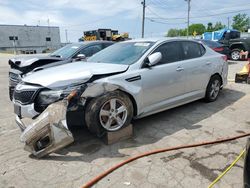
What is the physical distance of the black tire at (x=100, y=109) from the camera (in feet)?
10.4

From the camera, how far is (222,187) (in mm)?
2422

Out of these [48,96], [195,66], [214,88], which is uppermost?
[195,66]

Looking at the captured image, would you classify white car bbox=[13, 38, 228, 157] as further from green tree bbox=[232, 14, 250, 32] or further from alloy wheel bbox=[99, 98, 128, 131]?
green tree bbox=[232, 14, 250, 32]

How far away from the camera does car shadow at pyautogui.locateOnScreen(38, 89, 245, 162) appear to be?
10.3 ft

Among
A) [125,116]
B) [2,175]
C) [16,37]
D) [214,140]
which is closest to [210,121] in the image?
[214,140]

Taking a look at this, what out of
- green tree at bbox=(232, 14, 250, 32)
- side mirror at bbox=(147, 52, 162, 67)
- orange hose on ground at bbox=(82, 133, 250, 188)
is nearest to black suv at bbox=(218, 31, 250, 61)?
orange hose on ground at bbox=(82, 133, 250, 188)

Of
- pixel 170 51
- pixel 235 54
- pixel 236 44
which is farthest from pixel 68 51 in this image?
pixel 236 44

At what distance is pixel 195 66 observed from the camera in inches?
183

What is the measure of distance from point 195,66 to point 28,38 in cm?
5949

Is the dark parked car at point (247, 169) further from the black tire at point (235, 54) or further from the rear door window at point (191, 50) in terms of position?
the black tire at point (235, 54)

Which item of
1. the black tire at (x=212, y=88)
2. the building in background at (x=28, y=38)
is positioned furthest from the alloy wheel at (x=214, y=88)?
the building in background at (x=28, y=38)

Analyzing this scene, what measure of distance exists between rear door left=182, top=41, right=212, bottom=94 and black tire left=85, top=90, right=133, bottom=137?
1602 millimetres

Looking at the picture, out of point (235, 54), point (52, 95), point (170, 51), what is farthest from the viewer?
point (235, 54)

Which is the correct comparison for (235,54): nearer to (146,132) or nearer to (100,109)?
(146,132)
